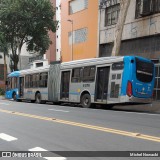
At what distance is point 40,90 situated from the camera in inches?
982

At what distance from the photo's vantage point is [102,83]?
717 inches

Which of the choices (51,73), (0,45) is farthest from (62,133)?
(0,45)

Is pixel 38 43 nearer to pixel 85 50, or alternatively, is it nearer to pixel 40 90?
pixel 85 50

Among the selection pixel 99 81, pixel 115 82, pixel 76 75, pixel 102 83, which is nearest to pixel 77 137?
pixel 115 82

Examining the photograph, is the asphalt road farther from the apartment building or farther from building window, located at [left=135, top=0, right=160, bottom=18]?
building window, located at [left=135, top=0, right=160, bottom=18]

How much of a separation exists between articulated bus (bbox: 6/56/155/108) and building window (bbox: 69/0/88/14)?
456 inches

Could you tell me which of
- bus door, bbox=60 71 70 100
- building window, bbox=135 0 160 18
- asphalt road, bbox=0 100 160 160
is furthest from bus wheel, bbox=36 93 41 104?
asphalt road, bbox=0 100 160 160

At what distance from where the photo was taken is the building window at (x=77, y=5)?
109ft

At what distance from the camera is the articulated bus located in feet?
54.1

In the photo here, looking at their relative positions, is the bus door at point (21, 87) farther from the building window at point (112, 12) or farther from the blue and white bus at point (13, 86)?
the building window at point (112, 12)

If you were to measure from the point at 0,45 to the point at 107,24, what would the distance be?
1358 centimetres

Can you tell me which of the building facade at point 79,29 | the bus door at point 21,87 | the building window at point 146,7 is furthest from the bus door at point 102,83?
the building facade at point 79,29

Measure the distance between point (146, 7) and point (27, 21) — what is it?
47.4 feet

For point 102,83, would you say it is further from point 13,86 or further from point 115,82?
point 13,86
